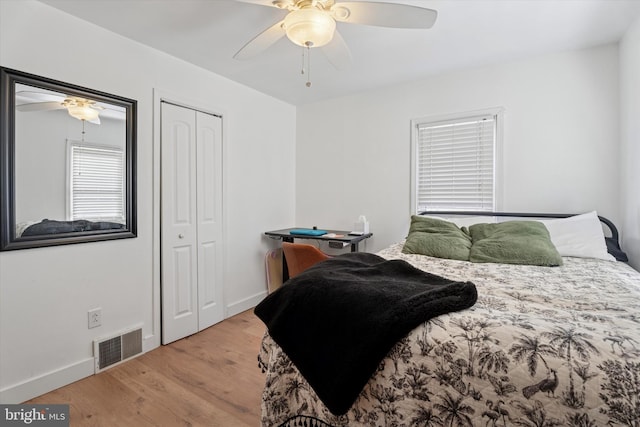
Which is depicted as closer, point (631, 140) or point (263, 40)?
point (263, 40)

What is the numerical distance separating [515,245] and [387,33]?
1770mm

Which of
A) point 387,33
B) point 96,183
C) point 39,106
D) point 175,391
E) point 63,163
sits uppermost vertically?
point 387,33

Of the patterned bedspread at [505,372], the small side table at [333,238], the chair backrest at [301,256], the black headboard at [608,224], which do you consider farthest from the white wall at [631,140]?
the chair backrest at [301,256]

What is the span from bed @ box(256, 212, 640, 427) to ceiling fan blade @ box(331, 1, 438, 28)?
1.31 m

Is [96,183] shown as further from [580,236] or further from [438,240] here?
[580,236]

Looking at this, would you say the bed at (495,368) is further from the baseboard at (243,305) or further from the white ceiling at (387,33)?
the baseboard at (243,305)

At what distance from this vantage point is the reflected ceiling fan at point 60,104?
72.8 inches

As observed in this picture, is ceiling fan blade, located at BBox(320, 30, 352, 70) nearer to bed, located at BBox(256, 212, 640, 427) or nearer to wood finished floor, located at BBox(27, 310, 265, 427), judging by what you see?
bed, located at BBox(256, 212, 640, 427)

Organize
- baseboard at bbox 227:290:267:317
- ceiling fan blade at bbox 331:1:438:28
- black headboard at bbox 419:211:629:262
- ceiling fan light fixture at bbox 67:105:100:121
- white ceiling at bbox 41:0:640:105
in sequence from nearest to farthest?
ceiling fan blade at bbox 331:1:438:28 → white ceiling at bbox 41:0:640:105 → ceiling fan light fixture at bbox 67:105:100:121 → black headboard at bbox 419:211:629:262 → baseboard at bbox 227:290:267:317

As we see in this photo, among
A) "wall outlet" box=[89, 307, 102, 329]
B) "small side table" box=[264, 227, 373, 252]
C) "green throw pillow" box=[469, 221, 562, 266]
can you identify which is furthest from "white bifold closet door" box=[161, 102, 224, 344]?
"green throw pillow" box=[469, 221, 562, 266]

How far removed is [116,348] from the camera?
2254 mm

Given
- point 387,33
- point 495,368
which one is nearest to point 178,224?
point 387,33

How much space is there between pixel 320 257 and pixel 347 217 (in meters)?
1.22

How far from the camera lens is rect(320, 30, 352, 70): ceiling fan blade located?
1857 millimetres
